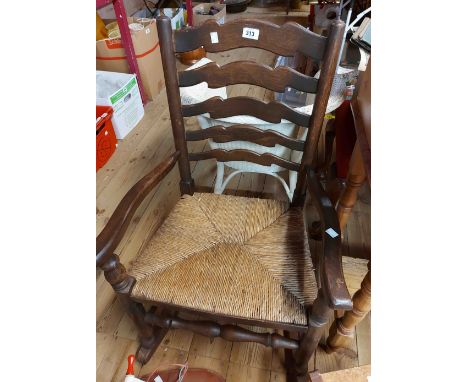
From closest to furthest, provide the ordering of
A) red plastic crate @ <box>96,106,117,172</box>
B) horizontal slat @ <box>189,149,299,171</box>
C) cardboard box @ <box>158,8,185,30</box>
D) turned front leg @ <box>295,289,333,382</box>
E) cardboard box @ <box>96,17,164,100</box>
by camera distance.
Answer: turned front leg @ <box>295,289,333,382</box>, horizontal slat @ <box>189,149,299,171</box>, red plastic crate @ <box>96,106,117,172</box>, cardboard box @ <box>96,17,164,100</box>, cardboard box @ <box>158,8,185,30</box>

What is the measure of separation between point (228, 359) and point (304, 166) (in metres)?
0.69

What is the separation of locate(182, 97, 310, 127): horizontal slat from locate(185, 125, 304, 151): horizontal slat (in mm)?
48

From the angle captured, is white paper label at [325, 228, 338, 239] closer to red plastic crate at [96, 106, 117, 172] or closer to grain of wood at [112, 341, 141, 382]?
grain of wood at [112, 341, 141, 382]

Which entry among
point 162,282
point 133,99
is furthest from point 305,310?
point 133,99

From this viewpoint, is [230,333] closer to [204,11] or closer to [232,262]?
[232,262]

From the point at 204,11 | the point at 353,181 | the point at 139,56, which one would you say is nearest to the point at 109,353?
the point at 353,181

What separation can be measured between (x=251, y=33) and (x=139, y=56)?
165cm

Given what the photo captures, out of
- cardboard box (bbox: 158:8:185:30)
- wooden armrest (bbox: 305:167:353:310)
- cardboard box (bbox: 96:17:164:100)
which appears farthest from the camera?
cardboard box (bbox: 158:8:185:30)

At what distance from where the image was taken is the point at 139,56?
2180mm

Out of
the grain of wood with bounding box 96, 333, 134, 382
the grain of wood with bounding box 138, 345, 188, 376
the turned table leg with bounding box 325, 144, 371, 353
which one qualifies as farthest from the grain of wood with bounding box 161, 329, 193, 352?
the turned table leg with bounding box 325, 144, 371, 353

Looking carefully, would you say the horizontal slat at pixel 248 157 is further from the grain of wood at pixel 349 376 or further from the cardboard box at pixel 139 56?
the cardboard box at pixel 139 56

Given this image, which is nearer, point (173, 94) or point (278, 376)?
point (173, 94)

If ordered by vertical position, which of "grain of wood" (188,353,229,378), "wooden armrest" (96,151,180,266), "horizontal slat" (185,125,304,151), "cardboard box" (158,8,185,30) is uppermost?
"cardboard box" (158,8,185,30)

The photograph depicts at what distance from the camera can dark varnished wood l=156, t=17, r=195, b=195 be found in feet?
2.59
